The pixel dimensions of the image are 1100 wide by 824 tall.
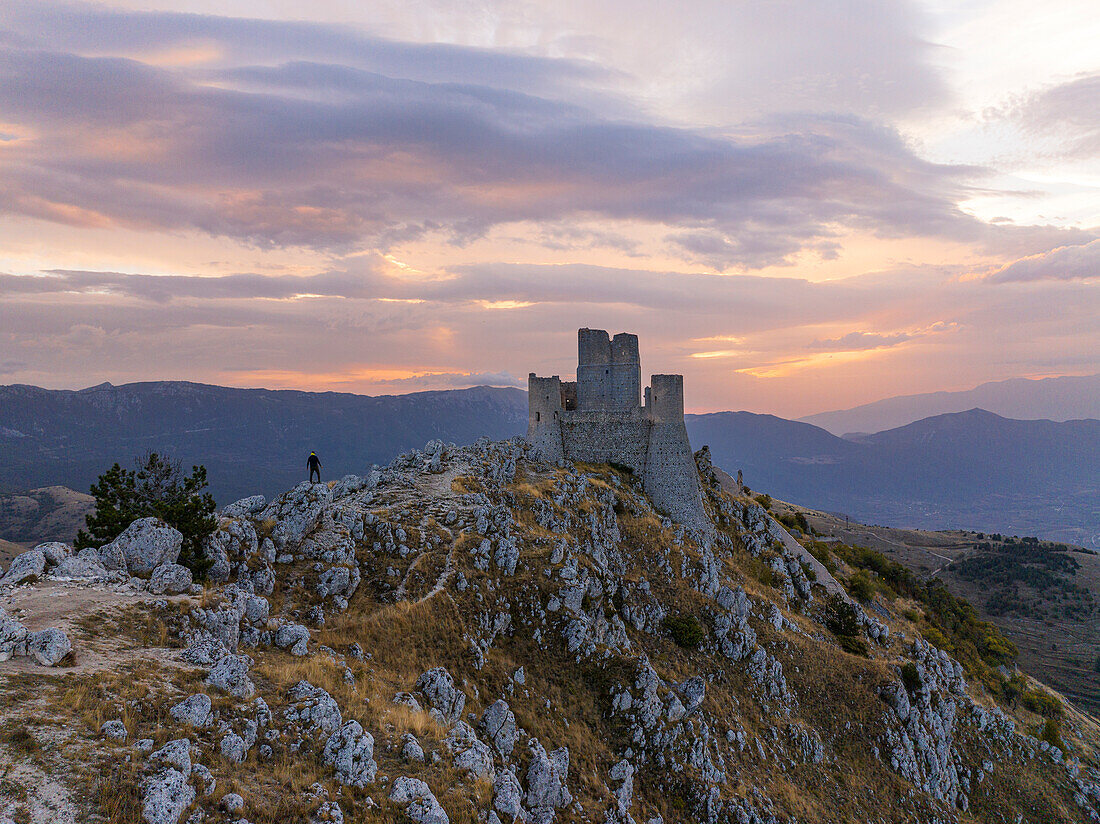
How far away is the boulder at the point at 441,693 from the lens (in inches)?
960

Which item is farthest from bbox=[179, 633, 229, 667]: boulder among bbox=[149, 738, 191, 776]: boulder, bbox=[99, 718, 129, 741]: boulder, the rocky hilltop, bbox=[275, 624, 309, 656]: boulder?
bbox=[149, 738, 191, 776]: boulder

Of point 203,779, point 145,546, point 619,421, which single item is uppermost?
point 619,421

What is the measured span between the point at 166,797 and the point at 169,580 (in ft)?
39.5

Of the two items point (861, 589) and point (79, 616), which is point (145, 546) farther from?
point (861, 589)

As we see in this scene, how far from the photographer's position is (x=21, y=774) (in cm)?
1154

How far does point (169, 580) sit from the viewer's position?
2209 centimetres

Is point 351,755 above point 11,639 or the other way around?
the other way around

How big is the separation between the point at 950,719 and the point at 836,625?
1325 centimetres

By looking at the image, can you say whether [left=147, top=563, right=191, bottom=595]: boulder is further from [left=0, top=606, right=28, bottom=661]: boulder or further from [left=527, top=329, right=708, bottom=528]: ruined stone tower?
[left=527, top=329, right=708, bottom=528]: ruined stone tower

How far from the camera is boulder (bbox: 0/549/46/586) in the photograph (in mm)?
19172

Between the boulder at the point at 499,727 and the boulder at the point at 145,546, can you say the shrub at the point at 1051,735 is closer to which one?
the boulder at the point at 499,727

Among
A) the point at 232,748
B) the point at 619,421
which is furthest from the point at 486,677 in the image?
the point at 619,421

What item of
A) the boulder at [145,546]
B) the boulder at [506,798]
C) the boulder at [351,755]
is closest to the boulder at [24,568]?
the boulder at [145,546]

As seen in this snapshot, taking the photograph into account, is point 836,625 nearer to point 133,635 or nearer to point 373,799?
point 373,799
